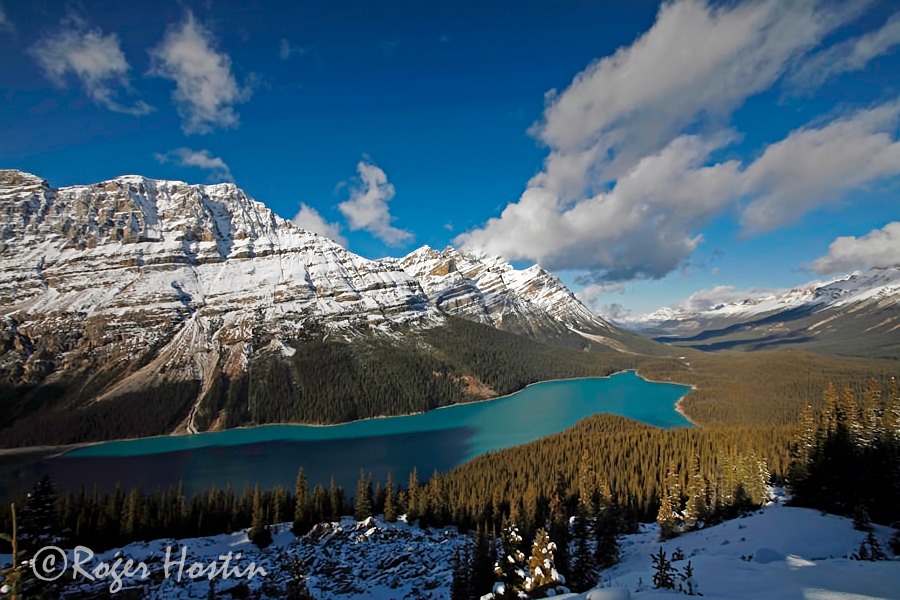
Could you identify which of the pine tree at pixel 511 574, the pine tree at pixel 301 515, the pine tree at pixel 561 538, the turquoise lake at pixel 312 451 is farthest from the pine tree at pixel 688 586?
the turquoise lake at pixel 312 451

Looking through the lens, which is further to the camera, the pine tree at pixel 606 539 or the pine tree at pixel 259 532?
the pine tree at pixel 259 532

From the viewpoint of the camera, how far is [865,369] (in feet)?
636

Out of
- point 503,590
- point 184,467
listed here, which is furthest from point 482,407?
point 503,590

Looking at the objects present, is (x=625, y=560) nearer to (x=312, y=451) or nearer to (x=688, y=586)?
(x=688, y=586)

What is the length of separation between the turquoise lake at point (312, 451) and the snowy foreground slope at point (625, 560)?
41.2 m

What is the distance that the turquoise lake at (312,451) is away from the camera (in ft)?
315

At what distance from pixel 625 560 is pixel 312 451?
318 feet

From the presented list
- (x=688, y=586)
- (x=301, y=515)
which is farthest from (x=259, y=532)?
(x=688, y=586)

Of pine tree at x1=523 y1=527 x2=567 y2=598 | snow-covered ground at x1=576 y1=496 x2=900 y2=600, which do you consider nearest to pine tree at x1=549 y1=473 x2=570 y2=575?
snow-covered ground at x1=576 y1=496 x2=900 y2=600

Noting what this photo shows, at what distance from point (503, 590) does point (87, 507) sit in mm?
57537

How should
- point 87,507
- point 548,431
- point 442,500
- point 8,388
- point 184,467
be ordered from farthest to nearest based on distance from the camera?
point 8,388 → point 548,431 → point 184,467 → point 442,500 → point 87,507

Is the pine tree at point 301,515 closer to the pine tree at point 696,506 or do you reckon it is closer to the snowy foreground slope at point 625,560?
the snowy foreground slope at point 625,560

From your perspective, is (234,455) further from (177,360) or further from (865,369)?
(865,369)

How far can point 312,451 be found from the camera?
118000 mm
